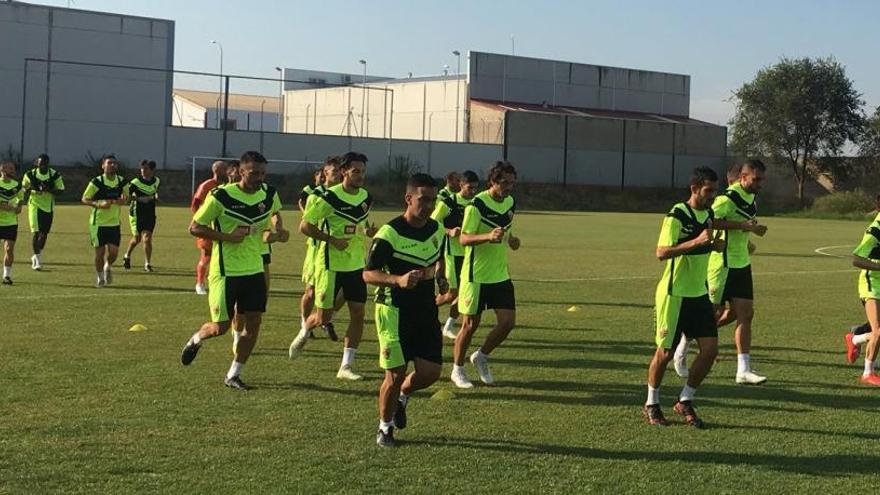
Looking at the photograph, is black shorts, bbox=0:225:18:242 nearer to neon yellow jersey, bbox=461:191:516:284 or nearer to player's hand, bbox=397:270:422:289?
neon yellow jersey, bbox=461:191:516:284

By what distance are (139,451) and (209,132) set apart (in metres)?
55.4

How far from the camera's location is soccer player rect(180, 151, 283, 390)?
975 centimetres

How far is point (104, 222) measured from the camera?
60.7 feet

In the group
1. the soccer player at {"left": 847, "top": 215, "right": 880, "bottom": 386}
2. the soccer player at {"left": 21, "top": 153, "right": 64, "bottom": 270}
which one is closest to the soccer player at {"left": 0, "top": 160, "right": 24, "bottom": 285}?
the soccer player at {"left": 21, "top": 153, "right": 64, "bottom": 270}

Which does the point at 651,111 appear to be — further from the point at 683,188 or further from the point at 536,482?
the point at 536,482

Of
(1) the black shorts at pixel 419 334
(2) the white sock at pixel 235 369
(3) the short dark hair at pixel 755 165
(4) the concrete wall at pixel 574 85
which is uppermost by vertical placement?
(4) the concrete wall at pixel 574 85

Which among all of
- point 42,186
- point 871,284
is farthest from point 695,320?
point 42,186

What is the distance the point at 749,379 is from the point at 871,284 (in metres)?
1.61

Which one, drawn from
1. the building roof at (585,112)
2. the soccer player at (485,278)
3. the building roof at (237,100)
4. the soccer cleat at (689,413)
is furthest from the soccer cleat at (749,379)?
the building roof at (585,112)

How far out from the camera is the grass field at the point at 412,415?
7145 millimetres

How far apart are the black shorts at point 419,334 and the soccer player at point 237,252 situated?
7.96 ft

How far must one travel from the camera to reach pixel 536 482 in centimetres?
708

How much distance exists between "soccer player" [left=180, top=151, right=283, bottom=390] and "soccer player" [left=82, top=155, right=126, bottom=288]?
9.06 m

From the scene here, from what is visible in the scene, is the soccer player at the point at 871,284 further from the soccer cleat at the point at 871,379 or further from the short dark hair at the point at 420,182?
the short dark hair at the point at 420,182
